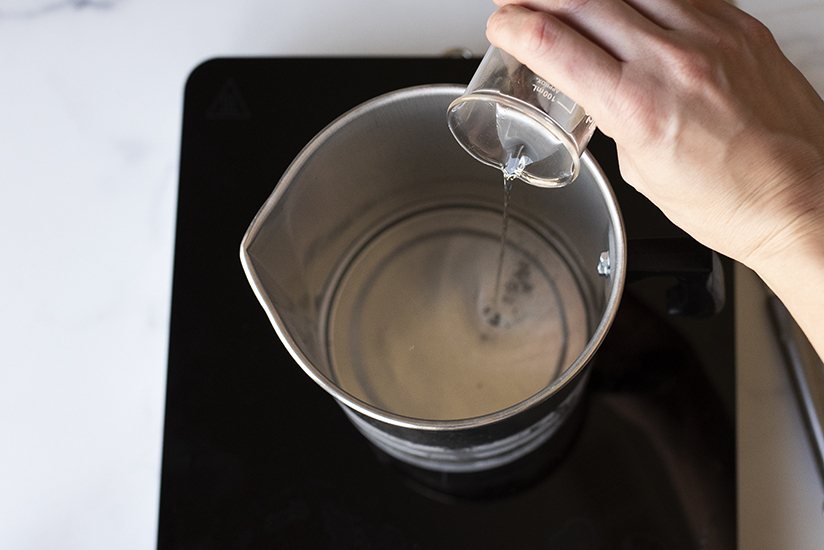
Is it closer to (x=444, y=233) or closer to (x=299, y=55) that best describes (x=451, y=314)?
(x=444, y=233)

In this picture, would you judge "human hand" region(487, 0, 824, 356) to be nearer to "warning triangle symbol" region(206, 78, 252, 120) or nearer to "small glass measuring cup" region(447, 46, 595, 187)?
"small glass measuring cup" region(447, 46, 595, 187)

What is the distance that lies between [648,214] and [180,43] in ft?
1.71

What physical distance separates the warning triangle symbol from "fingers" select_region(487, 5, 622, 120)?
349 mm

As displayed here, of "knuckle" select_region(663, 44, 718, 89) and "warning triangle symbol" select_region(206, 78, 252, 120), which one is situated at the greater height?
"knuckle" select_region(663, 44, 718, 89)

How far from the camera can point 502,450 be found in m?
0.51

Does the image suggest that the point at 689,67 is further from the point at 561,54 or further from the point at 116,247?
the point at 116,247

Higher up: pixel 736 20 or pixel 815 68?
pixel 736 20

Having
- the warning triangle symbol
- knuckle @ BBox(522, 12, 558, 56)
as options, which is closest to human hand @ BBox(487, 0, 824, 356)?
knuckle @ BBox(522, 12, 558, 56)

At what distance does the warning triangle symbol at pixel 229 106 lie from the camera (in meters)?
0.65

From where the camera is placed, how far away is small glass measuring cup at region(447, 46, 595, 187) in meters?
0.40

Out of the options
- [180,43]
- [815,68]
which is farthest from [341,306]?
[815,68]

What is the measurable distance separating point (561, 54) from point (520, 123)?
8 cm

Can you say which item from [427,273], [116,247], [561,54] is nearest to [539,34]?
[561,54]

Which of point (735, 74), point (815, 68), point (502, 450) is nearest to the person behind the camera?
point (735, 74)
